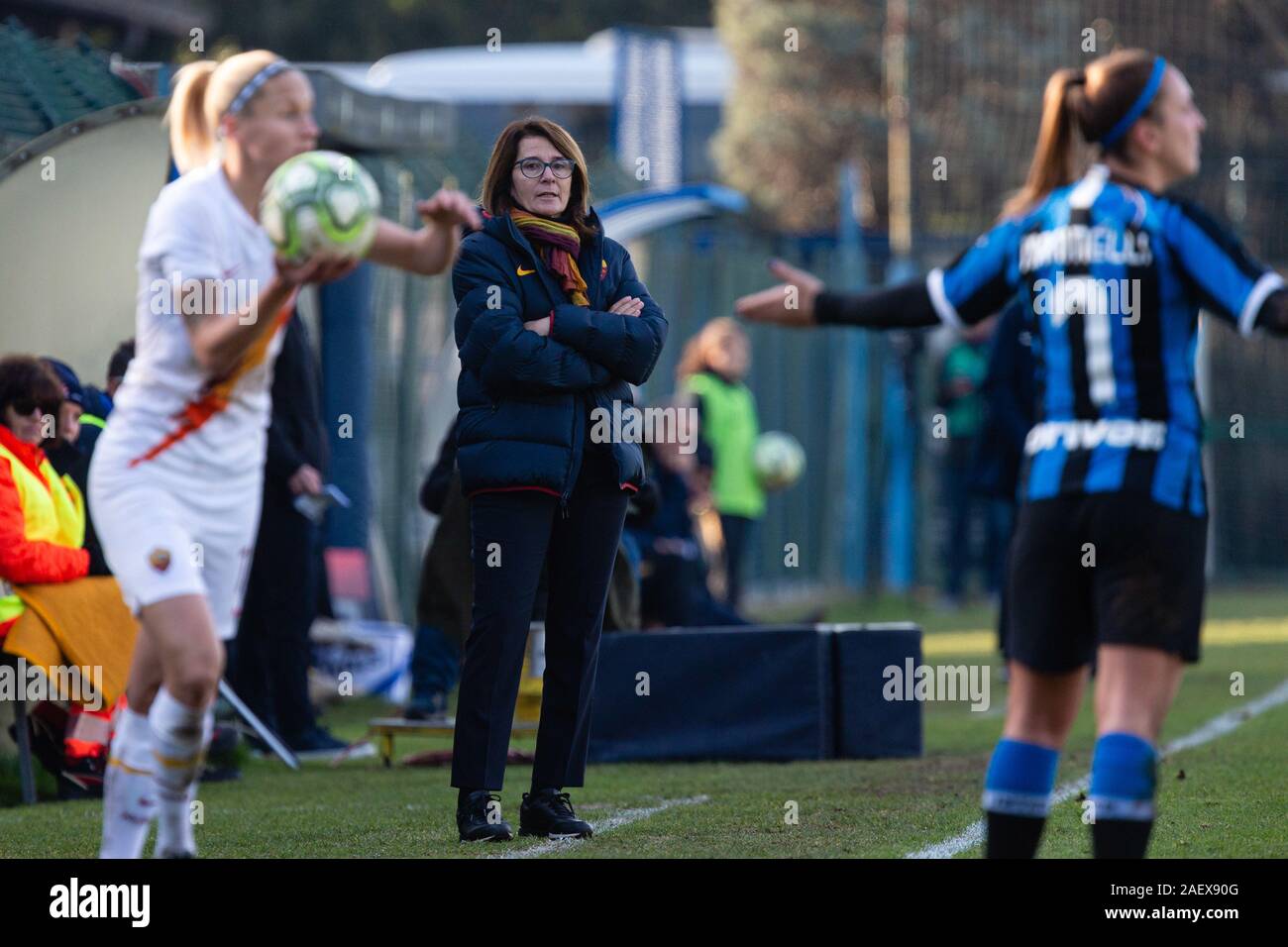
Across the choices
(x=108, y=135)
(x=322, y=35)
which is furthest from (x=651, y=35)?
(x=322, y=35)

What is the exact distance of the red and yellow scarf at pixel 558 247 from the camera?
693cm

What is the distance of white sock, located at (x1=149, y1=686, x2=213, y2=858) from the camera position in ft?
17.8

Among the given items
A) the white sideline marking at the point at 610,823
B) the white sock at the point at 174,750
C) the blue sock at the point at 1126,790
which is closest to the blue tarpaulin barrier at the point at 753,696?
the white sideline marking at the point at 610,823

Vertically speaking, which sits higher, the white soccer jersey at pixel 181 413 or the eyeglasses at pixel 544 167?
the eyeglasses at pixel 544 167

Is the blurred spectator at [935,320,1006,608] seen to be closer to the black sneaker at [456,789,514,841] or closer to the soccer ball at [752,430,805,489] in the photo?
the soccer ball at [752,430,805,489]

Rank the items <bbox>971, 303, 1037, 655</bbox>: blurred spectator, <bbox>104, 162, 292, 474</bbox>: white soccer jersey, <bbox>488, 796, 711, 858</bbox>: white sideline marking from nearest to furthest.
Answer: <bbox>104, 162, 292, 474</bbox>: white soccer jersey, <bbox>488, 796, 711, 858</bbox>: white sideline marking, <bbox>971, 303, 1037, 655</bbox>: blurred spectator

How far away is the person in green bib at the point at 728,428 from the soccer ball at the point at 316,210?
10.3 m

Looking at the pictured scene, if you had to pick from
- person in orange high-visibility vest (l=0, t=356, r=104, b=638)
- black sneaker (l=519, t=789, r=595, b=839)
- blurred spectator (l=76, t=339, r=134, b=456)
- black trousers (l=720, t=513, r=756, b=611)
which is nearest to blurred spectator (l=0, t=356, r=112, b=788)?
person in orange high-visibility vest (l=0, t=356, r=104, b=638)

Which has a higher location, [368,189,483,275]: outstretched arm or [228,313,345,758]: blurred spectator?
[368,189,483,275]: outstretched arm

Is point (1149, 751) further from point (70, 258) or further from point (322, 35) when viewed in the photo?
point (322, 35)

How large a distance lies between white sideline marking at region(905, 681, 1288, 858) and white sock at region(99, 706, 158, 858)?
7.50 feet

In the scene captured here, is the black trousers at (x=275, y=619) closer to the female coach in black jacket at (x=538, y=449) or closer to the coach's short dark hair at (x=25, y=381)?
the coach's short dark hair at (x=25, y=381)

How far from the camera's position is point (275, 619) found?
10.3 metres
